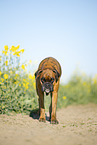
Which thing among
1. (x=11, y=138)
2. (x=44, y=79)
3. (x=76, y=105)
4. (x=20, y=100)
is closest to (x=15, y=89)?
(x=20, y=100)

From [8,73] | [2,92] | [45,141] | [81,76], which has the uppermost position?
[81,76]

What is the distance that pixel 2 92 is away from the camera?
5.73 m

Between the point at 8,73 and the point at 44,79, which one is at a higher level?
the point at 8,73

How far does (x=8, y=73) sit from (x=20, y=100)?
99 cm

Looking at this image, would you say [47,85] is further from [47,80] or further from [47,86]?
[47,80]

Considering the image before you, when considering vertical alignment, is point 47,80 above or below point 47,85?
above

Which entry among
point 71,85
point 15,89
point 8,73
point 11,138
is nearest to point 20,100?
point 15,89

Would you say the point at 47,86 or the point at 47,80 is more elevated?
the point at 47,80

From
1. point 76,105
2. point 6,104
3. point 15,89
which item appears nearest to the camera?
point 6,104

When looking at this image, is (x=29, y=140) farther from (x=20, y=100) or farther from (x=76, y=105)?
(x=76, y=105)

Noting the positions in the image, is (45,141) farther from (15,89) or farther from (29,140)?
(15,89)

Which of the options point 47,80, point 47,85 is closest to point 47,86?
point 47,85

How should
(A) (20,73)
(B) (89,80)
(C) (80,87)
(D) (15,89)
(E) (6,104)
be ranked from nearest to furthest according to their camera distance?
(E) (6,104) < (D) (15,89) < (A) (20,73) < (C) (80,87) < (B) (89,80)

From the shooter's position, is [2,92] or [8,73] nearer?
[2,92]
